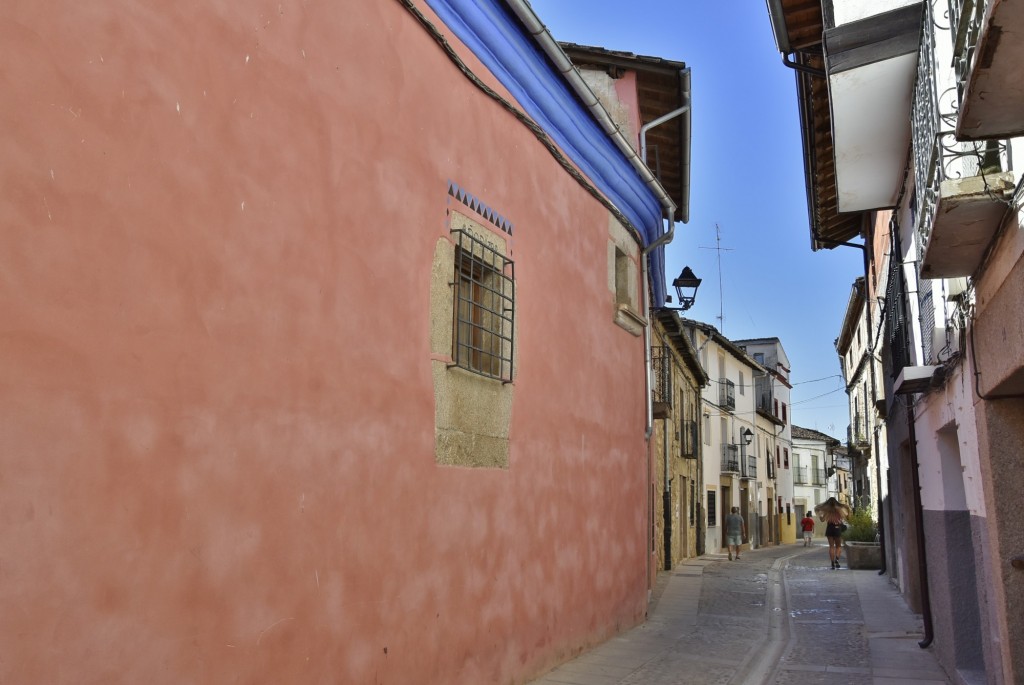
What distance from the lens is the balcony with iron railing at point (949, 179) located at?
4.50 m

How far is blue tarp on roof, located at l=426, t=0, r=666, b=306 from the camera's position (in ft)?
21.5

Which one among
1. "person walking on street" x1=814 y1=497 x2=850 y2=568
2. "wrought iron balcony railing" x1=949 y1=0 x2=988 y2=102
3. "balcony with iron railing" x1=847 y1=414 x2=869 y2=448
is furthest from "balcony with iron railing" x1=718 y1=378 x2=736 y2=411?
"wrought iron balcony railing" x1=949 y1=0 x2=988 y2=102

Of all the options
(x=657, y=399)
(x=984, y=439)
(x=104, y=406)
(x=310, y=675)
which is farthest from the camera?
(x=657, y=399)

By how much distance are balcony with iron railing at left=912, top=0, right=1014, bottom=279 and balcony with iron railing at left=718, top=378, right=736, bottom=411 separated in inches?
1026

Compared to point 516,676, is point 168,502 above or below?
above

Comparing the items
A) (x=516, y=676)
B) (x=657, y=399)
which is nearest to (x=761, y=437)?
(x=657, y=399)

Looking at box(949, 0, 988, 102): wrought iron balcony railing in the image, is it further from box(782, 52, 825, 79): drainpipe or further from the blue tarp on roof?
box(782, 52, 825, 79): drainpipe

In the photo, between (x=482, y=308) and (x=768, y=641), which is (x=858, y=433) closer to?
(x=768, y=641)

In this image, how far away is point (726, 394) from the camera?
31.6 meters

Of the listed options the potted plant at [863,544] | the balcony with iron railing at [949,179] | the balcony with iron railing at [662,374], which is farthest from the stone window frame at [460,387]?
the potted plant at [863,544]

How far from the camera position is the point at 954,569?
739 centimetres

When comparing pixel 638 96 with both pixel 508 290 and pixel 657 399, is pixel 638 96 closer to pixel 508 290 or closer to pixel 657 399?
pixel 508 290

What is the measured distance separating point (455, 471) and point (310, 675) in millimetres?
1908

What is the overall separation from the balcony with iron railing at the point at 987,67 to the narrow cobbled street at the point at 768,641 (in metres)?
5.08
